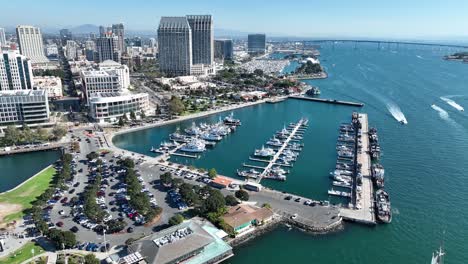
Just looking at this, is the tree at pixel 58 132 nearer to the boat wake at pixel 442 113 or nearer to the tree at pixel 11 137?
the tree at pixel 11 137

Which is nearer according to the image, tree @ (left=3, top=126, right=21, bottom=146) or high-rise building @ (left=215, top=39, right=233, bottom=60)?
tree @ (left=3, top=126, right=21, bottom=146)

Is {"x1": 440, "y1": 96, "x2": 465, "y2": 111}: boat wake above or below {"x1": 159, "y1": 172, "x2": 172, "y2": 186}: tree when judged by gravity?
above

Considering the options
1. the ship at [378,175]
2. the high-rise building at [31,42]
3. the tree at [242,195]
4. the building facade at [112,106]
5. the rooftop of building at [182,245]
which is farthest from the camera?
A: the high-rise building at [31,42]

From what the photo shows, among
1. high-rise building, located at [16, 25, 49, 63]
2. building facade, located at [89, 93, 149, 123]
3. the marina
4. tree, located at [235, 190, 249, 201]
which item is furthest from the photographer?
high-rise building, located at [16, 25, 49, 63]

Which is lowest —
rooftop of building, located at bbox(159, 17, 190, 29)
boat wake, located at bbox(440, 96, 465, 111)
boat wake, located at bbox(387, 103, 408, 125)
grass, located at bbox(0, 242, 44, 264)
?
grass, located at bbox(0, 242, 44, 264)

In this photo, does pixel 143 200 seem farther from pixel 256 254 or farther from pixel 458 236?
pixel 458 236

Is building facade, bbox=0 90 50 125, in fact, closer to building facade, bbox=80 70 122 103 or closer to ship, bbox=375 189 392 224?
building facade, bbox=80 70 122 103

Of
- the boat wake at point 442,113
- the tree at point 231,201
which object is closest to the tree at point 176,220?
the tree at point 231,201

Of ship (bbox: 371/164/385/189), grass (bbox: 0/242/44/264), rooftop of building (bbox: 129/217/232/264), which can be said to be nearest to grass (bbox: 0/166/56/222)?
grass (bbox: 0/242/44/264)
